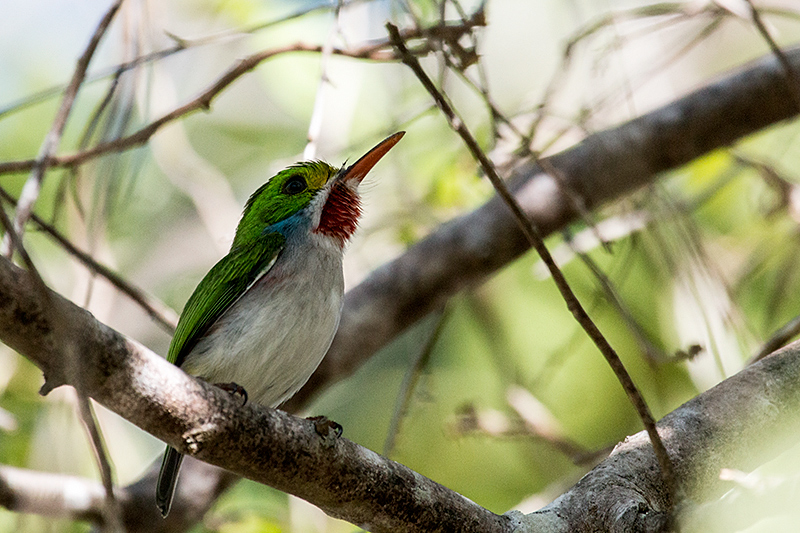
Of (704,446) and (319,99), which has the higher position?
(319,99)

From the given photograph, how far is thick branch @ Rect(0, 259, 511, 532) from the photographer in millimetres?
1602

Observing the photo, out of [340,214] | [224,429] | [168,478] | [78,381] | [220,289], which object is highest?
[340,214]

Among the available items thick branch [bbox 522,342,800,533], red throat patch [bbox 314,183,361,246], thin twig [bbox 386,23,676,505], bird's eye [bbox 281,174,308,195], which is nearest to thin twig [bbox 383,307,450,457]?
red throat patch [bbox 314,183,361,246]

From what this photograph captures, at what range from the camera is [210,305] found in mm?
3074

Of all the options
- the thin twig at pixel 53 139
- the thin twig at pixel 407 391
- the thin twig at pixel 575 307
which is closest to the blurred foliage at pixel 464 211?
the thin twig at pixel 407 391

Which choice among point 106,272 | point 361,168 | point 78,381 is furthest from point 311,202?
point 78,381

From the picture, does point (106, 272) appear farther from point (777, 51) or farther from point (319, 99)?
point (777, 51)

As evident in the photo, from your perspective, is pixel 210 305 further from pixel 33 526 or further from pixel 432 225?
pixel 432 225

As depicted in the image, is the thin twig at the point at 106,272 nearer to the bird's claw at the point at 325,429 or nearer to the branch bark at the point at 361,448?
the branch bark at the point at 361,448

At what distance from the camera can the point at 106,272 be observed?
9.63 feet

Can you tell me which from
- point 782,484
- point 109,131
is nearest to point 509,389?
point 109,131

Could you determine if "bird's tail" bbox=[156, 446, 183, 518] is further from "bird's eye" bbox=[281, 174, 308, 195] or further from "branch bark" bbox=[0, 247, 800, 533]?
"bird's eye" bbox=[281, 174, 308, 195]

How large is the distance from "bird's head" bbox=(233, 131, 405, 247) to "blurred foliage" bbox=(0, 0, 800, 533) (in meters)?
0.20

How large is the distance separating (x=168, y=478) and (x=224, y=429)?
1205 mm
